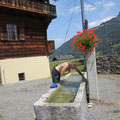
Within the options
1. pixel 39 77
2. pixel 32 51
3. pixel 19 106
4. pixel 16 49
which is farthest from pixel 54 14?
pixel 19 106

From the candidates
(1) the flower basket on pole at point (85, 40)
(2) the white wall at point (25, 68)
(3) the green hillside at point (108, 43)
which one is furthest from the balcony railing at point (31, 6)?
(3) the green hillside at point (108, 43)

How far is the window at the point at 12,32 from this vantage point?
1012cm

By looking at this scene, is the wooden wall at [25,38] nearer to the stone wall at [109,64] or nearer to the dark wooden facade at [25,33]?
the dark wooden facade at [25,33]

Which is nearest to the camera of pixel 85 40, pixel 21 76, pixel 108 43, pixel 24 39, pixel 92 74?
pixel 85 40

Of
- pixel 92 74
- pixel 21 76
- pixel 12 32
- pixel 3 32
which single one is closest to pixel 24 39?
pixel 12 32

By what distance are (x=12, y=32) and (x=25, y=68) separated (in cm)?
313

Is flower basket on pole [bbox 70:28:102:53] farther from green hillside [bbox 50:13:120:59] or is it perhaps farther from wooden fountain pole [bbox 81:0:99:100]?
green hillside [bbox 50:13:120:59]

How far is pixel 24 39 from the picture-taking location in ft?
35.4

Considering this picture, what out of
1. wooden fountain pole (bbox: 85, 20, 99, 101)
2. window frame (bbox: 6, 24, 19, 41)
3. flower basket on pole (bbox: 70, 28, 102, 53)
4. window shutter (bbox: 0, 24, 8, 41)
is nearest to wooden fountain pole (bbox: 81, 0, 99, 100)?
wooden fountain pole (bbox: 85, 20, 99, 101)

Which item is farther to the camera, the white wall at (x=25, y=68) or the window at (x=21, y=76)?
the window at (x=21, y=76)

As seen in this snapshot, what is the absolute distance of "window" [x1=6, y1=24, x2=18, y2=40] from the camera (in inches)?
399

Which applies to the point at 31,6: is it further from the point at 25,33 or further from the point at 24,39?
the point at 24,39

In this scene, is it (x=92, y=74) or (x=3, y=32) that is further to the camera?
(x=3, y=32)

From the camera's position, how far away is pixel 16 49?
34.1 ft
